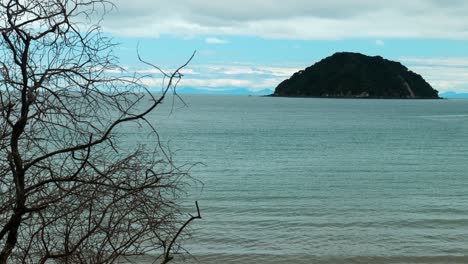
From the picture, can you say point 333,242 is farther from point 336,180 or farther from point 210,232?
point 336,180

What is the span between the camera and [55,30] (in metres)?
3.98

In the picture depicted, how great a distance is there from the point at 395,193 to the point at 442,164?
48.1 feet

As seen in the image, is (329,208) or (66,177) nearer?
(66,177)

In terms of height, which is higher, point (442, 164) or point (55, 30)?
point (55, 30)

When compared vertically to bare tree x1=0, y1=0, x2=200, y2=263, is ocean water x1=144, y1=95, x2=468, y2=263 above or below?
below

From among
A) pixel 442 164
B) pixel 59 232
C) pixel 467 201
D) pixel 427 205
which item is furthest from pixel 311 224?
pixel 442 164

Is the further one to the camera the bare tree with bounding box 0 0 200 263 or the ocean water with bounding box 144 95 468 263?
the ocean water with bounding box 144 95 468 263

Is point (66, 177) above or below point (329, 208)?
above

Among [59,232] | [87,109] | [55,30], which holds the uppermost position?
[55,30]

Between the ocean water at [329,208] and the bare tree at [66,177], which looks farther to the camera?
the ocean water at [329,208]

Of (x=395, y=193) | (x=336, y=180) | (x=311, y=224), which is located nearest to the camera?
(x=311, y=224)

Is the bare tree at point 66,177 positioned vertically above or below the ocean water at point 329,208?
above

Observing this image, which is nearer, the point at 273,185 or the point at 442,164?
the point at 273,185

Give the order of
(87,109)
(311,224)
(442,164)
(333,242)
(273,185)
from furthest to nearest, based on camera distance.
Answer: (442,164)
(273,185)
(311,224)
(333,242)
(87,109)
